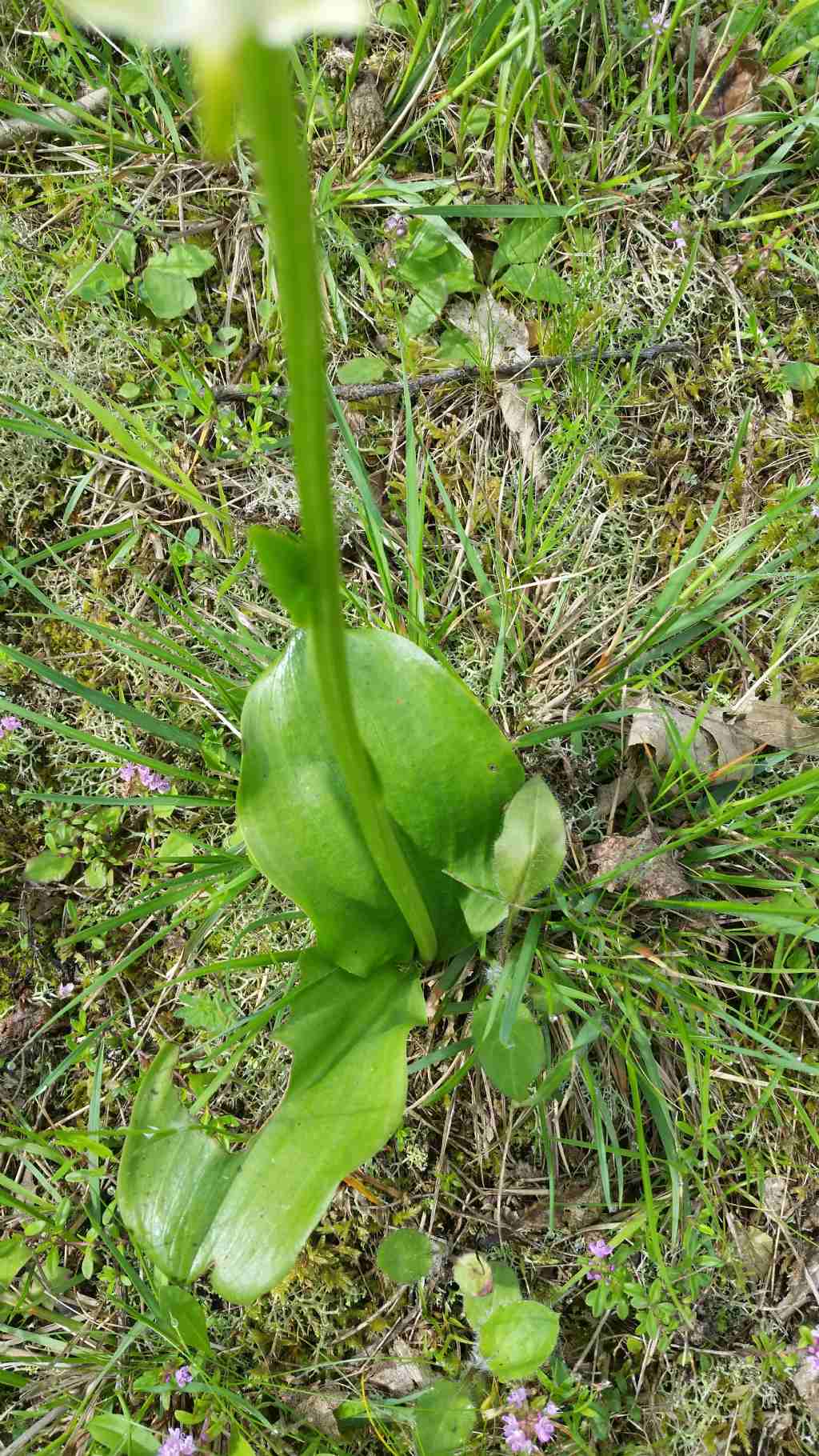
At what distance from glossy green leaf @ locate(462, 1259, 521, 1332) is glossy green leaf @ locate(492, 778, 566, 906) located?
47 cm

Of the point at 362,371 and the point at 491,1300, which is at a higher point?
the point at 362,371

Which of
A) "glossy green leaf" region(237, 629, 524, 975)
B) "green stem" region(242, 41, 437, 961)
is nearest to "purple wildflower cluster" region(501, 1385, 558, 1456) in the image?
"glossy green leaf" region(237, 629, 524, 975)

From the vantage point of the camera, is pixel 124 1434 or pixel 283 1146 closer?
pixel 283 1146

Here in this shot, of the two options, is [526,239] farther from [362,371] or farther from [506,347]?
[362,371]

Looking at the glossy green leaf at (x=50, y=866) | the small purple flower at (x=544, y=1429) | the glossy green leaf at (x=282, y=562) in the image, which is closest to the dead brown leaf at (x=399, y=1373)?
the small purple flower at (x=544, y=1429)

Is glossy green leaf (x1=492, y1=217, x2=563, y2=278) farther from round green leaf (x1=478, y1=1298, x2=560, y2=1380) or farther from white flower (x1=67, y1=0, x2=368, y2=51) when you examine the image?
round green leaf (x1=478, y1=1298, x2=560, y2=1380)

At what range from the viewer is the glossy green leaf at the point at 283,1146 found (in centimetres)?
91

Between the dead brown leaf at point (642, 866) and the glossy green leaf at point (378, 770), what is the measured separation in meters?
0.21

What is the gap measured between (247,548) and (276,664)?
0.47 m

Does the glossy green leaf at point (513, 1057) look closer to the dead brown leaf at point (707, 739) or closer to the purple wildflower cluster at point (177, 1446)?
the dead brown leaf at point (707, 739)

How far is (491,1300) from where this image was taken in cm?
111

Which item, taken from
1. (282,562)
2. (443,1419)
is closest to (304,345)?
(282,562)

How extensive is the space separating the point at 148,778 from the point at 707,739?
78 centimetres

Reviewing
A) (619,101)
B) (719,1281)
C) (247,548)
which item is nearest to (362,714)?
(247,548)
